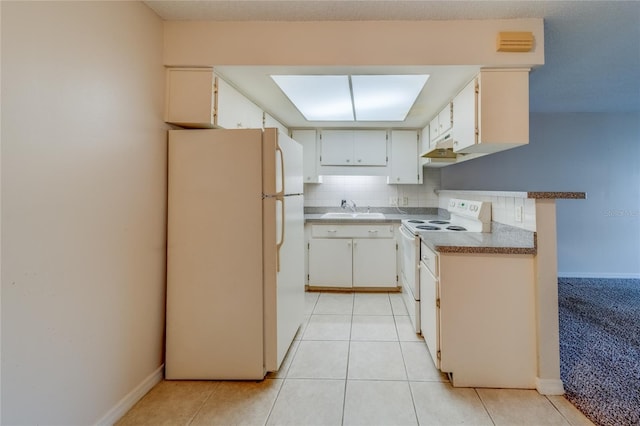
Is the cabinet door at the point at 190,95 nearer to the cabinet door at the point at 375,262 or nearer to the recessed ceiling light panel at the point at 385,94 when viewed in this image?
the recessed ceiling light panel at the point at 385,94

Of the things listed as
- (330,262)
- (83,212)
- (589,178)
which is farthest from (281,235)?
(589,178)

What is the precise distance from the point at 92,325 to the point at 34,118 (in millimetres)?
929

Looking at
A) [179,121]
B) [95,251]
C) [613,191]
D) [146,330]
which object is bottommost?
[146,330]

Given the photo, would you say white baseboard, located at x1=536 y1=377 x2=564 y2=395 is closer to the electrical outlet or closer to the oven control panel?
the electrical outlet

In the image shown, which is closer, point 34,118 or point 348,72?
point 34,118

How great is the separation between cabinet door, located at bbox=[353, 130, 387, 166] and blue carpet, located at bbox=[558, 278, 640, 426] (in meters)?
2.43

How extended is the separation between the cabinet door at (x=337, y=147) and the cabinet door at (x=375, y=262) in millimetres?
1056

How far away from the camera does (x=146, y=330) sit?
1694 millimetres

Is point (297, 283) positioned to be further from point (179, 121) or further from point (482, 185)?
point (482, 185)

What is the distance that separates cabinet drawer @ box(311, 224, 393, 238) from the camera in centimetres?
329

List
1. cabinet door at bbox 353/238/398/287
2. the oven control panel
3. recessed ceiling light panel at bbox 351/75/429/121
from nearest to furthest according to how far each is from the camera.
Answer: recessed ceiling light panel at bbox 351/75/429/121 → the oven control panel → cabinet door at bbox 353/238/398/287

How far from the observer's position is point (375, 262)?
3.29m

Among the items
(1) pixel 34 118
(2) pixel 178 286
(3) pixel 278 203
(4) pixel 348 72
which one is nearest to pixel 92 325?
(2) pixel 178 286

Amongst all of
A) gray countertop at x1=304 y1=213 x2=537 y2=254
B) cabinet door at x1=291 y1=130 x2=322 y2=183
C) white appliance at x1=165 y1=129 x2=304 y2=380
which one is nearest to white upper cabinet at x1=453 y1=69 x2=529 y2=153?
gray countertop at x1=304 y1=213 x2=537 y2=254
